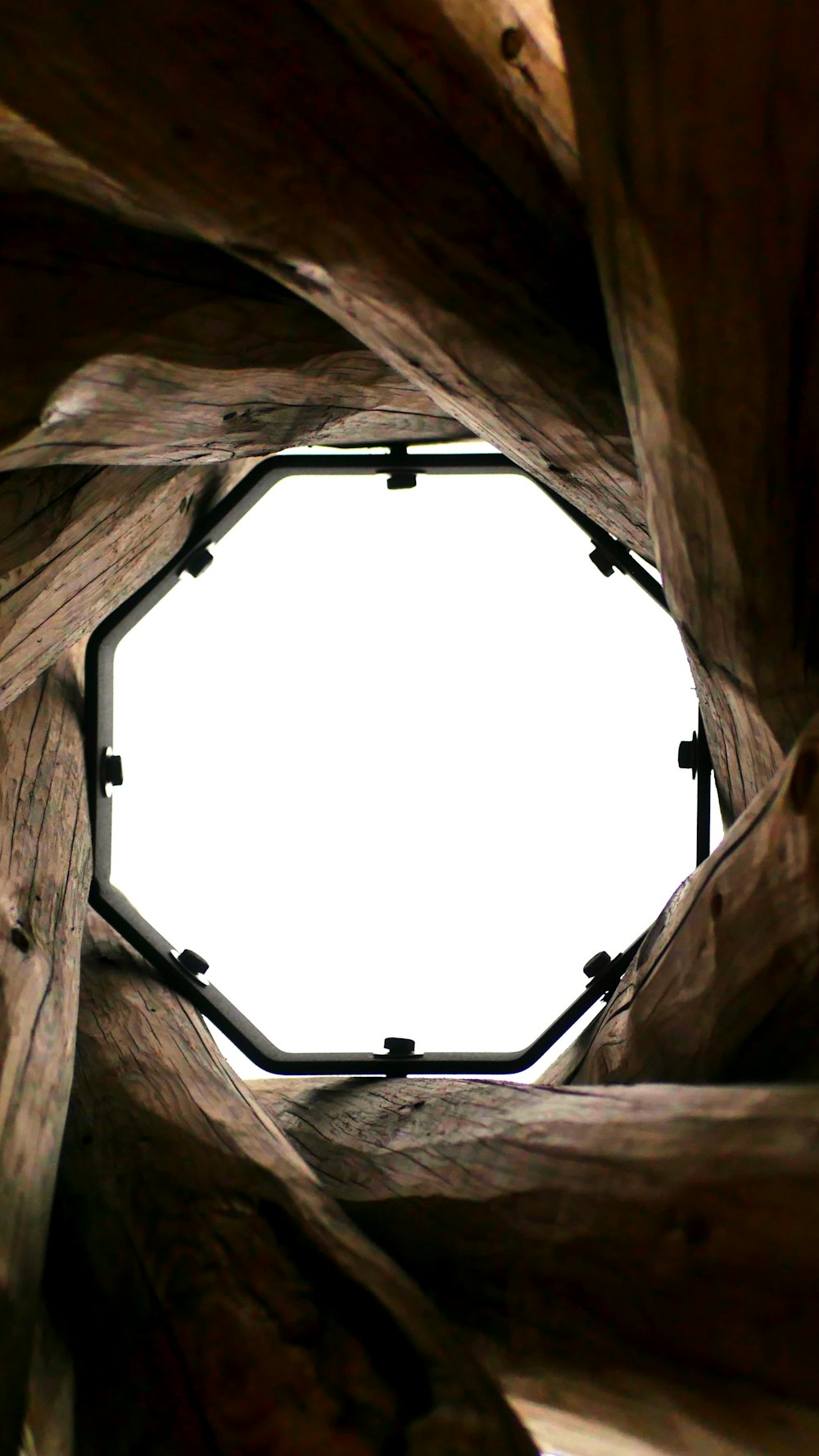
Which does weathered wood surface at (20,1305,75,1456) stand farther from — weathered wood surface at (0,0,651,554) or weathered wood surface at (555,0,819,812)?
weathered wood surface at (0,0,651,554)

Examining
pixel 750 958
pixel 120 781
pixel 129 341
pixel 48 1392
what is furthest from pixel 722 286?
pixel 120 781

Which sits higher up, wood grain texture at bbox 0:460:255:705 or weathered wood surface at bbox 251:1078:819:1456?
wood grain texture at bbox 0:460:255:705

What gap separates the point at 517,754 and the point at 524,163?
486 centimetres

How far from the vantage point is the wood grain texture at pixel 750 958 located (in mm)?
985

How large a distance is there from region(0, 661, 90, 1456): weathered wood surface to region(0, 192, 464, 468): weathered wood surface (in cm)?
61

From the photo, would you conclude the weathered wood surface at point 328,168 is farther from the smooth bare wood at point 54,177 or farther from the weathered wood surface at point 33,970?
the weathered wood surface at point 33,970

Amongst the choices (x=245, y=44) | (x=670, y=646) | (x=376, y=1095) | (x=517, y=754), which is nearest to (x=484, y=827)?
(x=517, y=754)

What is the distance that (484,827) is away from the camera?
6.23 m

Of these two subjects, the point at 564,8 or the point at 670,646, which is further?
the point at 670,646

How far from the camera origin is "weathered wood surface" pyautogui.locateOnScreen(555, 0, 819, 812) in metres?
0.82

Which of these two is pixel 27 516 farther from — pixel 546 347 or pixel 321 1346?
pixel 321 1346

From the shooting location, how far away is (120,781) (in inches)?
87.8

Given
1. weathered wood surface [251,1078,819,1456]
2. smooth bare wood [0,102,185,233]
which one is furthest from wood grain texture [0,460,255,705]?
weathered wood surface [251,1078,819,1456]

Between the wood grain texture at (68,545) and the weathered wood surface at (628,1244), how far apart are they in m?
0.91
